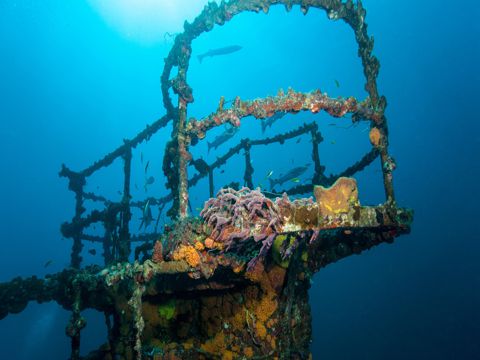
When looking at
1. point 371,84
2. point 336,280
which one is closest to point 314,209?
point 371,84

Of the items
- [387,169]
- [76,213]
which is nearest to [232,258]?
[387,169]

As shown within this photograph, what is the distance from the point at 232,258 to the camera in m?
3.78

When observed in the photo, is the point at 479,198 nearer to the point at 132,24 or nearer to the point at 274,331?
Result: the point at 274,331

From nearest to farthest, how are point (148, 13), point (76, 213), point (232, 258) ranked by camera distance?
point (232, 258), point (76, 213), point (148, 13)

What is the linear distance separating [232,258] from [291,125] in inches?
5765

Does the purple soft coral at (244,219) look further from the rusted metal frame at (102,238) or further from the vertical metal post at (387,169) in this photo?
the rusted metal frame at (102,238)

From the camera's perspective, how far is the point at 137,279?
3879mm

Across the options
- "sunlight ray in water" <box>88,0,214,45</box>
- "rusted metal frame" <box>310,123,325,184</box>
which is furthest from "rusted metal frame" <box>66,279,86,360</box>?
"sunlight ray in water" <box>88,0,214,45</box>

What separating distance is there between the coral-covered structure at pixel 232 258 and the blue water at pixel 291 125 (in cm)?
3743

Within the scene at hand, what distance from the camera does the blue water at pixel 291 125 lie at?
50500 millimetres

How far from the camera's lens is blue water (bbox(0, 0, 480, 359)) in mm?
50500

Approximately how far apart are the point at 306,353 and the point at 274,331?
816 millimetres

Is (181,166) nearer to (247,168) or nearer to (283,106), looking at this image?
(283,106)

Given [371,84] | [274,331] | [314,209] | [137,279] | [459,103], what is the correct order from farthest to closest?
[459,103] → [371,84] → [274,331] → [137,279] → [314,209]
